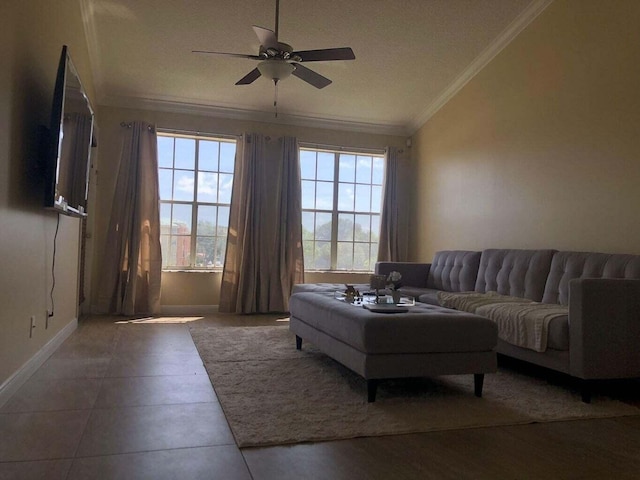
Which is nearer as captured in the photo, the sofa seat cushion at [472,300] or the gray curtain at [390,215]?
the sofa seat cushion at [472,300]

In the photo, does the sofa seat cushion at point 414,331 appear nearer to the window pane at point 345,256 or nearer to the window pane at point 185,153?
the window pane at point 345,256

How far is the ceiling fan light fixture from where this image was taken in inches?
150

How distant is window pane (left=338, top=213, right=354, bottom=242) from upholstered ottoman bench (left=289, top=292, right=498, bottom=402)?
4166 millimetres

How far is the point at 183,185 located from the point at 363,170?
2.60 meters

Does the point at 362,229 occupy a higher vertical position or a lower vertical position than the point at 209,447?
higher

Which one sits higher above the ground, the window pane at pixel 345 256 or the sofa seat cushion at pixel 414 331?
the window pane at pixel 345 256

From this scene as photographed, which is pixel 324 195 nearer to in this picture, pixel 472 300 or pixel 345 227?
pixel 345 227

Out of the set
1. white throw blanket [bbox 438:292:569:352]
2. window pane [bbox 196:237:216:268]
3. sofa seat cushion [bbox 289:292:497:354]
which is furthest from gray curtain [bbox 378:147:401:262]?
sofa seat cushion [bbox 289:292:497:354]

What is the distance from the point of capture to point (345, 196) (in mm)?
7270

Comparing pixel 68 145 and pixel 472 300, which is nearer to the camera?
pixel 68 145

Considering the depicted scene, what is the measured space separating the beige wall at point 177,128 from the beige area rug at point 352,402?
2.79m

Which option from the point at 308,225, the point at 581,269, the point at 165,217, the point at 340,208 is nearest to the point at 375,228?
the point at 340,208

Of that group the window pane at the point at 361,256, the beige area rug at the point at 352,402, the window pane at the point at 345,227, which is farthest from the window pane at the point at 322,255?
the beige area rug at the point at 352,402

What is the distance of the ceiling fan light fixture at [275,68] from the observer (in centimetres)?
381
